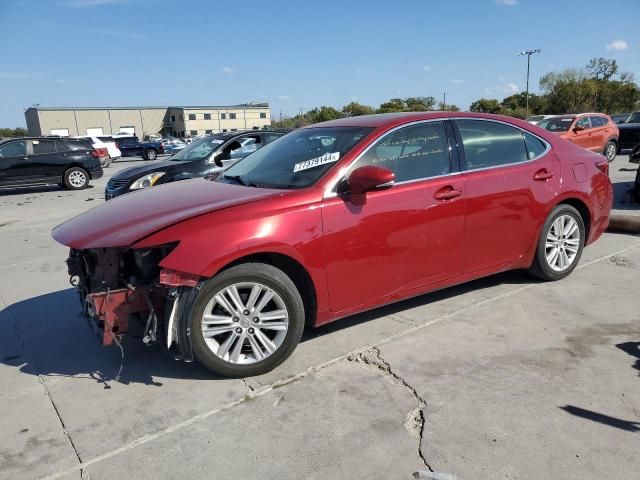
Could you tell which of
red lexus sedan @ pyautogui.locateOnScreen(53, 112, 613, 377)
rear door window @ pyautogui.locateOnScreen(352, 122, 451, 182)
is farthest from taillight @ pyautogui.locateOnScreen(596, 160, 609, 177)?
rear door window @ pyautogui.locateOnScreen(352, 122, 451, 182)

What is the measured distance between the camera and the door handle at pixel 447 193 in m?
3.94

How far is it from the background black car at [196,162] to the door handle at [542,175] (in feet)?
15.6

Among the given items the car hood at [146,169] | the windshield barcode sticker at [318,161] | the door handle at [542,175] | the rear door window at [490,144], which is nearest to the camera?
the windshield barcode sticker at [318,161]

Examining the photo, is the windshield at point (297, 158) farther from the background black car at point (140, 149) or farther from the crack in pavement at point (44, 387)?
the background black car at point (140, 149)

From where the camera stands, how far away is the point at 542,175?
15.0 feet

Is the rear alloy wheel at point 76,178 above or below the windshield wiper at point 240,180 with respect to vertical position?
below

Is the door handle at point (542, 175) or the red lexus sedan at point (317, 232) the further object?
the door handle at point (542, 175)

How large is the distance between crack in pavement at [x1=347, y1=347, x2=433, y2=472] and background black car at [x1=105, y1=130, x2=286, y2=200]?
216 inches

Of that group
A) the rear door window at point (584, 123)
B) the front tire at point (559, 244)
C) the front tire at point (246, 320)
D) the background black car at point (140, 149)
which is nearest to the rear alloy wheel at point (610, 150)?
the rear door window at point (584, 123)

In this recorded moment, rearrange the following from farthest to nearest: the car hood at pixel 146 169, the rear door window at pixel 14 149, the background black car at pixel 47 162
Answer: the background black car at pixel 47 162 → the rear door window at pixel 14 149 → the car hood at pixel 146 169

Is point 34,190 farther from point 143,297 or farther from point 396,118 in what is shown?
point 396,118

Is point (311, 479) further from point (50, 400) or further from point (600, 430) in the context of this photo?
point (50, 400)

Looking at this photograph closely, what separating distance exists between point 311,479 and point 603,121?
58.0 feet

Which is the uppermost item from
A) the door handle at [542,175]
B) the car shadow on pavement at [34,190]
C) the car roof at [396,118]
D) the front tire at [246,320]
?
the car roof at [396,118]
